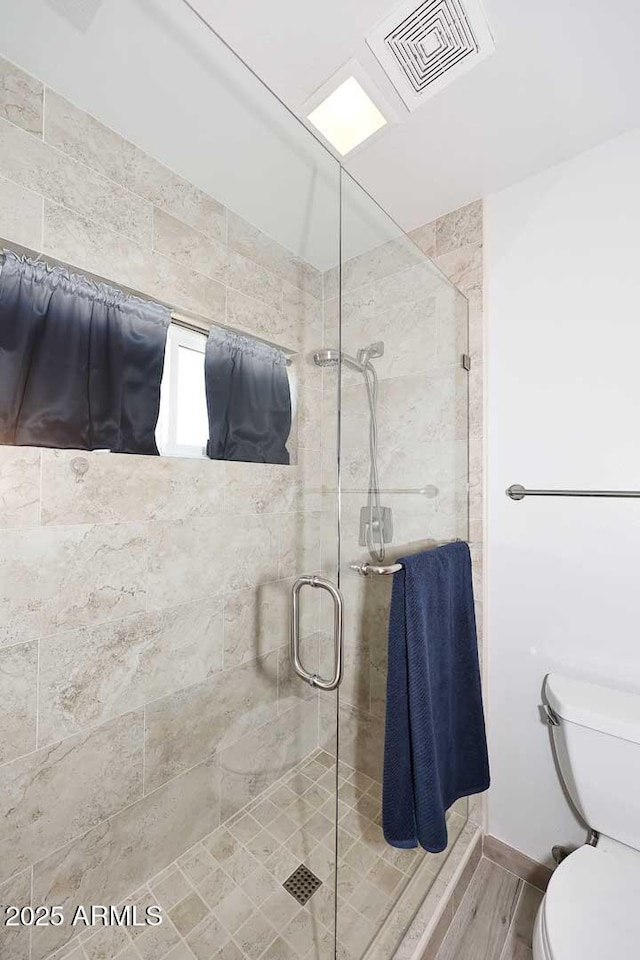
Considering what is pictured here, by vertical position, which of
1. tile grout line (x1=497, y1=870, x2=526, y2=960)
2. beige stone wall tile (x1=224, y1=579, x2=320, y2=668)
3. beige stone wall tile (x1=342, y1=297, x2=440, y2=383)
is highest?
beige stone wall tile (x1=342, y1=297, x2=440, y2=383)

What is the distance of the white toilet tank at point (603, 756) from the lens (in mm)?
1006

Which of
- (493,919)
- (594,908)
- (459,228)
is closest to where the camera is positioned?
(594,908)

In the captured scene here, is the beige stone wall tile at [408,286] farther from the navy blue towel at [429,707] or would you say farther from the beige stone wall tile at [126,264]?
the navy blue towel at [429,707]

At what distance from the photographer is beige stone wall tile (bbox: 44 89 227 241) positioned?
1.04 metres

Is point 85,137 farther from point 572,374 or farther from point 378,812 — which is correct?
point 378,812

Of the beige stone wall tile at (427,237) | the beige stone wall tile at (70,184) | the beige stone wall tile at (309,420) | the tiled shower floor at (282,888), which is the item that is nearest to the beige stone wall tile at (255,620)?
the tiled shower floor at (282,888)

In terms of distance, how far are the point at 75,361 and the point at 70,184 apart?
1.49ft

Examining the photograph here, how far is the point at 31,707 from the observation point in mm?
1002

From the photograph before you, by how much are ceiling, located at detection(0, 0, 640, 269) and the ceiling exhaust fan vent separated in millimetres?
36

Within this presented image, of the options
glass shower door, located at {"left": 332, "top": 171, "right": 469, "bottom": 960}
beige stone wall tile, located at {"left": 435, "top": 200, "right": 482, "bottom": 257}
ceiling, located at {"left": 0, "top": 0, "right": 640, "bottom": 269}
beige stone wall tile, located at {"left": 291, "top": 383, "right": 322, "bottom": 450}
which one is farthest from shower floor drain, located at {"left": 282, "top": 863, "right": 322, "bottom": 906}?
beige stone wall tile, located at {"left": 435, "top": 200, "right": 482, "bottom": 257}

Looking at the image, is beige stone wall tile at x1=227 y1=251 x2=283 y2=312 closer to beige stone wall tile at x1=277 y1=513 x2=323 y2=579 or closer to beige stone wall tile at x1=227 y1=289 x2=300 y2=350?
beige stone wall tile at x1=227 y1=289 x2=300 y2=350

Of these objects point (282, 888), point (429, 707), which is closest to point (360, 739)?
point (429, 707)

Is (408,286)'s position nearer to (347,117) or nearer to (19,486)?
(347,117)

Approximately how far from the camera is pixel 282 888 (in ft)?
3.57
